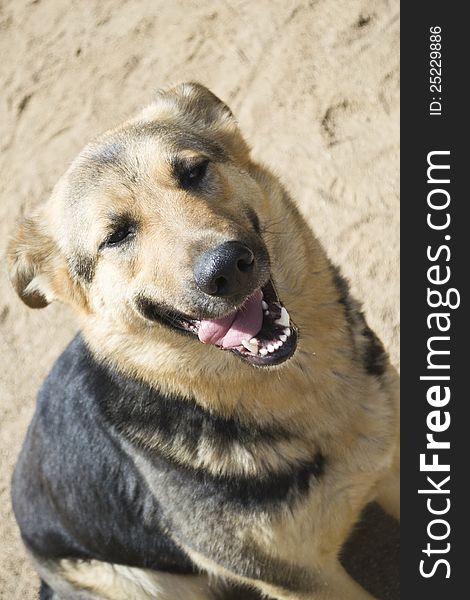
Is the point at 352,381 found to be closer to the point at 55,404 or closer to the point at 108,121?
the point at 55,404

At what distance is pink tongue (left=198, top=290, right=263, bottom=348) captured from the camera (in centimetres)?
405

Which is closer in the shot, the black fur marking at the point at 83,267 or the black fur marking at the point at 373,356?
the black fur marking at the point at 83,267

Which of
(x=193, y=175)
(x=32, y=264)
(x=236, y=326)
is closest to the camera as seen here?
(x=236, y=326)

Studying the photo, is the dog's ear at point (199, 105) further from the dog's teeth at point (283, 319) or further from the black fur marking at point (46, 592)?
the black fur marking at point (46, 592)

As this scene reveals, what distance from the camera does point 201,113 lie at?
15.4 ft

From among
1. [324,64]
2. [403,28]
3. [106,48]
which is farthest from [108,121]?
[403,28]

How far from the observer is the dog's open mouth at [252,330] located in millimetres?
4023

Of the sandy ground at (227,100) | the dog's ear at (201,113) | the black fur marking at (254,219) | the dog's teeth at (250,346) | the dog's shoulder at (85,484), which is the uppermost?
the sandy ground at (227,100)

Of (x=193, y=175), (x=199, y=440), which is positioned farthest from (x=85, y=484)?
(x=193, y=175)

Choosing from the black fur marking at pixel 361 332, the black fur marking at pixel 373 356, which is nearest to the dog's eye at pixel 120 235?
the black fur marking at pixel 361 332

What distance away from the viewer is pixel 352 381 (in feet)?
14.9

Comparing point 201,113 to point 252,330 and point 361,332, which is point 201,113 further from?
point 361,332

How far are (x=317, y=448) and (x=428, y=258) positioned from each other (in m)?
1.71

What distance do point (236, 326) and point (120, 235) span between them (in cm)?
73
